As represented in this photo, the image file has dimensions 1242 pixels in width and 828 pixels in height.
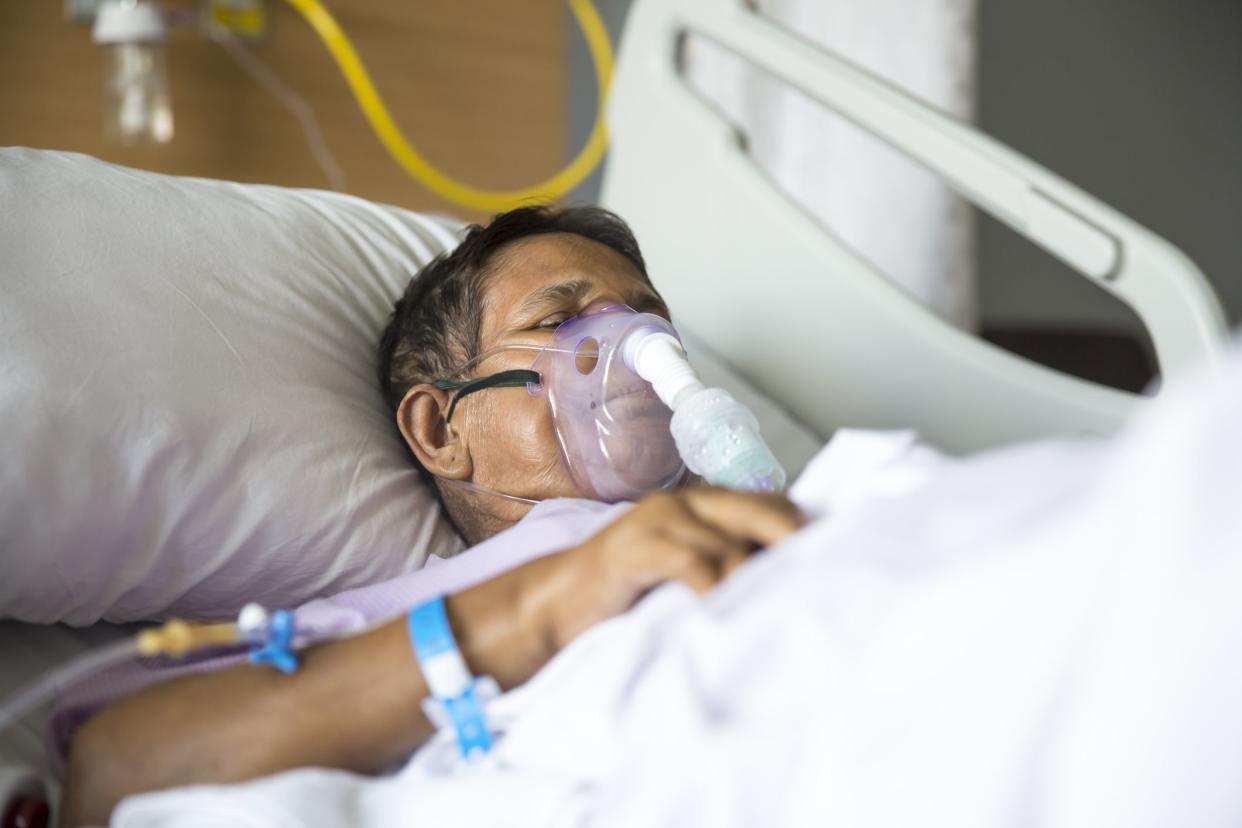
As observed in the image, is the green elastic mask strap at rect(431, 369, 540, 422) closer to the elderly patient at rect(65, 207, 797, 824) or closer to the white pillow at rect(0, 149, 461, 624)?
the white pillow at rect(0, 149, 461, 624)

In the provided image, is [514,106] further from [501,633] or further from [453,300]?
[501,633]

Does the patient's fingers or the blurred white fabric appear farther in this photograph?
the blurred white fabric

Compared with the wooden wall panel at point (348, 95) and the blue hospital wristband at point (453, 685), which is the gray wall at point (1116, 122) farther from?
the blue hospital wristband at point (453, 685)

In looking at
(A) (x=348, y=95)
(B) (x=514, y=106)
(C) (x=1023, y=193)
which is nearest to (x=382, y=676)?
(C) (x=1023, y=193)

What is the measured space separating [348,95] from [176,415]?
1.87 meters

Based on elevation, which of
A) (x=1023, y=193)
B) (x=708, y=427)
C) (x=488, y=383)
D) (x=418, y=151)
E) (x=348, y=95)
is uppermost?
(x=1023, y=193)

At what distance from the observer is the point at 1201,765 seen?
19.4 inches

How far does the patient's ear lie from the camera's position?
132cm

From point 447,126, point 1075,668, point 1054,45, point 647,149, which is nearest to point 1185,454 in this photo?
Answer: point 1075,668

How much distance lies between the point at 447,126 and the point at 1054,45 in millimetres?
2190

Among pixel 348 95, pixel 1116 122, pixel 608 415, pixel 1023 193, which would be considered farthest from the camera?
pixel 1116 122

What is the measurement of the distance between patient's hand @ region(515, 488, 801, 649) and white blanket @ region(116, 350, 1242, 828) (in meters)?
0.02

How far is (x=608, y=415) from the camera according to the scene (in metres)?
1.20

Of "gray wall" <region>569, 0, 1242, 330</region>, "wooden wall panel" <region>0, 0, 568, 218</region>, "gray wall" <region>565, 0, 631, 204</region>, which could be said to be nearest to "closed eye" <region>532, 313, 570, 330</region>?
"wooden wall panel" <region>0, 0, 568, 218</region>
